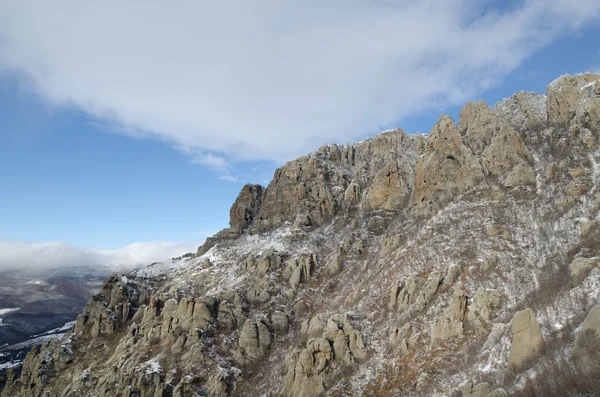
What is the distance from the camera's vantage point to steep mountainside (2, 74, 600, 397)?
35125 mm

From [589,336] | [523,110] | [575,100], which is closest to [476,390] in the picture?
[589,336]

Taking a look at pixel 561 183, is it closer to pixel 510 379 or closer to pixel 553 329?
pixel 553 329

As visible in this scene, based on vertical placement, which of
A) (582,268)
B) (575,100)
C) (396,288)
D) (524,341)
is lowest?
(524,341)

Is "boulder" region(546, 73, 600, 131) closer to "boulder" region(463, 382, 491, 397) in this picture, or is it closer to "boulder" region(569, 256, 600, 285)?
"boulder" region(569, 256, 600, 285)

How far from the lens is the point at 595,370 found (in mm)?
21469

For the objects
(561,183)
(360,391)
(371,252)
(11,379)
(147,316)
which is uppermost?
(561,183)

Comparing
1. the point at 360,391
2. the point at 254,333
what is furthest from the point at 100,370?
the point at 360,391

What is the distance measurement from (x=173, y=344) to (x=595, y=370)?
2178 inches

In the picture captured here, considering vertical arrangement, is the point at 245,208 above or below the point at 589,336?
above

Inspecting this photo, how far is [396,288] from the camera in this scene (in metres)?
49.7

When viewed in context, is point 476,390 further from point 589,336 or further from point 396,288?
point 396,288

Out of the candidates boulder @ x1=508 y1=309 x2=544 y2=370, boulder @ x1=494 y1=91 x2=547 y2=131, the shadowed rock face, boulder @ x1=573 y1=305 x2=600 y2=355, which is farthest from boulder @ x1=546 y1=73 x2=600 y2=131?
the shadowed rock face

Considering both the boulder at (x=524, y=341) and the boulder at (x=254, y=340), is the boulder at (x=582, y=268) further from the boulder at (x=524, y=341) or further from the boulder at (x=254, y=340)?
the boulder at (x=254, y=340)

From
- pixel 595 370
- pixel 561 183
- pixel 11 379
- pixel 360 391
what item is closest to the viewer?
pixel 595 370
